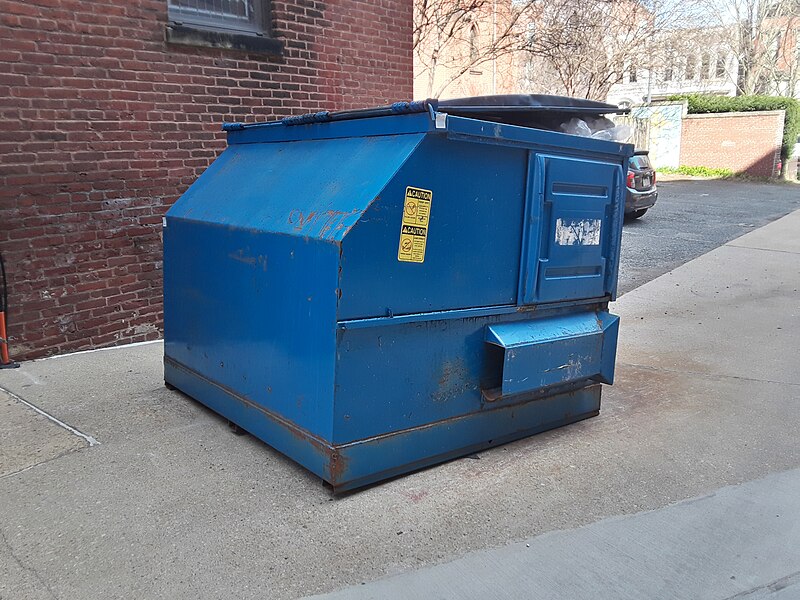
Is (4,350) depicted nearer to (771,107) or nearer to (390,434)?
(390,434)

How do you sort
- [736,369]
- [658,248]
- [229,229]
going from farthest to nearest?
[658,248] → [736,369] → [229,229]

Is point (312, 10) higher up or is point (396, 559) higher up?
point (312, 10)

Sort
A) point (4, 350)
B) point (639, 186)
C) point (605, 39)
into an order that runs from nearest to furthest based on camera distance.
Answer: point (4, 350) < point (639, 186) < point (605, 39)

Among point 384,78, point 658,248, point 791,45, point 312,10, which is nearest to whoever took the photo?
point 312,10

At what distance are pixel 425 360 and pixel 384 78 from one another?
16.5 ft

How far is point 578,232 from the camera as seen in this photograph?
396 cm

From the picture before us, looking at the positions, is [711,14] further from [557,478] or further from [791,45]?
[557,478]

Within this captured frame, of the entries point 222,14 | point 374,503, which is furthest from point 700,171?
point 374,503

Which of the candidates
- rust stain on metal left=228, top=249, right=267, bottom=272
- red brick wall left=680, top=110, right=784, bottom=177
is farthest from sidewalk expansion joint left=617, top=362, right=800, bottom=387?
red brick wall left=680, top=110, right=784, bottom=177

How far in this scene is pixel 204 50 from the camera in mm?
6008

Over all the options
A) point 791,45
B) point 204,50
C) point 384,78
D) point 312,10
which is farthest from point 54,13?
point 791,45

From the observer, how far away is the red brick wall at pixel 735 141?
80.3ft

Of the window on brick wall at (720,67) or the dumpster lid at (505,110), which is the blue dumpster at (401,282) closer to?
the dumpster lid at (505,110)

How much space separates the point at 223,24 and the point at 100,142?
1673 millimetres
